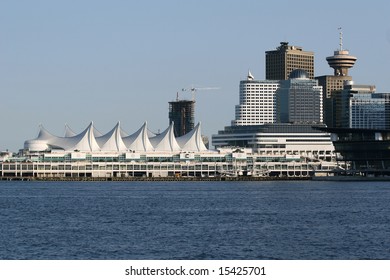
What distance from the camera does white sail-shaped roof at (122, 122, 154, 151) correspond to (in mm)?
182875

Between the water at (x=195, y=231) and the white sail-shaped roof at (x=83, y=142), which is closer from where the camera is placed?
the water at (x=195, y=231)

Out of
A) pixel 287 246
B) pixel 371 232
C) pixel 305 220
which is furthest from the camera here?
pixel 305 220

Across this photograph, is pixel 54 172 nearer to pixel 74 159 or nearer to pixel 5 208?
pixel 74 159

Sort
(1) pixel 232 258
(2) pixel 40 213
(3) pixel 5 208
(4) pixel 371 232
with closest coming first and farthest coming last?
(1) pixel 232 258
(4) pixel 371 232
(2) pixel 40 213
(3) pixel 5 208

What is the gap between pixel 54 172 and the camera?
583ft

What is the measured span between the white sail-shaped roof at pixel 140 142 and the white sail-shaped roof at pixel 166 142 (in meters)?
1.83

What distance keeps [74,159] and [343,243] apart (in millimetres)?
136412

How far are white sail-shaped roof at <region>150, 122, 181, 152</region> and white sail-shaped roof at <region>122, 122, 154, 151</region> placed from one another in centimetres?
183

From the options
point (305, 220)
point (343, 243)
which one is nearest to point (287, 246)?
point (343, 243)

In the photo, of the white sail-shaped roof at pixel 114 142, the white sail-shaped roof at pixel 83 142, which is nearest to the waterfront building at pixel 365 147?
the white sail-shaped roof at pixel 114 142

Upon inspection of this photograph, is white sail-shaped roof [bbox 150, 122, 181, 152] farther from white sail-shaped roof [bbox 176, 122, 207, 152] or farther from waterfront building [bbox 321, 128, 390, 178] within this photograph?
waterfront building [bbox 321, 128, 390, 178]

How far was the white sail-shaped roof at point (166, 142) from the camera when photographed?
185m

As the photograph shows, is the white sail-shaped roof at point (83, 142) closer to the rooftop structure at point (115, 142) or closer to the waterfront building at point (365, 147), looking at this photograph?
the rooftop structure at point (115, 142)

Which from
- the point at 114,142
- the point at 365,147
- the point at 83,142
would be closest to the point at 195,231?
the point at 365,147
